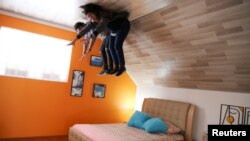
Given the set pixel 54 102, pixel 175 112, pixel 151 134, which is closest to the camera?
pixel 151 134

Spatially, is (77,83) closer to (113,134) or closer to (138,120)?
(138,120)

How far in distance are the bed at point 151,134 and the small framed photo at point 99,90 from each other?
1236mm

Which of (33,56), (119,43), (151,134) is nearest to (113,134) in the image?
(151,134)

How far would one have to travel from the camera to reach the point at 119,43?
3176 mm

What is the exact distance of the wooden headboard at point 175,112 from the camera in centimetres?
369

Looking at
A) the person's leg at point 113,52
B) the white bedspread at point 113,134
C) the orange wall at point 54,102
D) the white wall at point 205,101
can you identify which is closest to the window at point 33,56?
the orange wall at point 54,102

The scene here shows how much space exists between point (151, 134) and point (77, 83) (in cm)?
213

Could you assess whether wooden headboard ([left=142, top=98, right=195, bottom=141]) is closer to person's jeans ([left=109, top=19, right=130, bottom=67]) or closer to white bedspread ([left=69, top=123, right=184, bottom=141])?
white bedspread ([left=69, top=123, right=184, bottom=141])

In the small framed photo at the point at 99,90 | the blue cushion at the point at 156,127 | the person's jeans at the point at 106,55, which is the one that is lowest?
the blue cushion at the point at 156,127

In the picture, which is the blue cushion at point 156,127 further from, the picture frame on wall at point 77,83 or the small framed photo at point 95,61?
the small framed photo at point 95,61

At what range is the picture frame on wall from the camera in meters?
4.74

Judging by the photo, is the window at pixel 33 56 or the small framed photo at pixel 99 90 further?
the small framed photo at pixel 99 90

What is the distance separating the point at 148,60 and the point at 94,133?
176cm

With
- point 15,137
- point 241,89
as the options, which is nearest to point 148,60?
point 241,89
